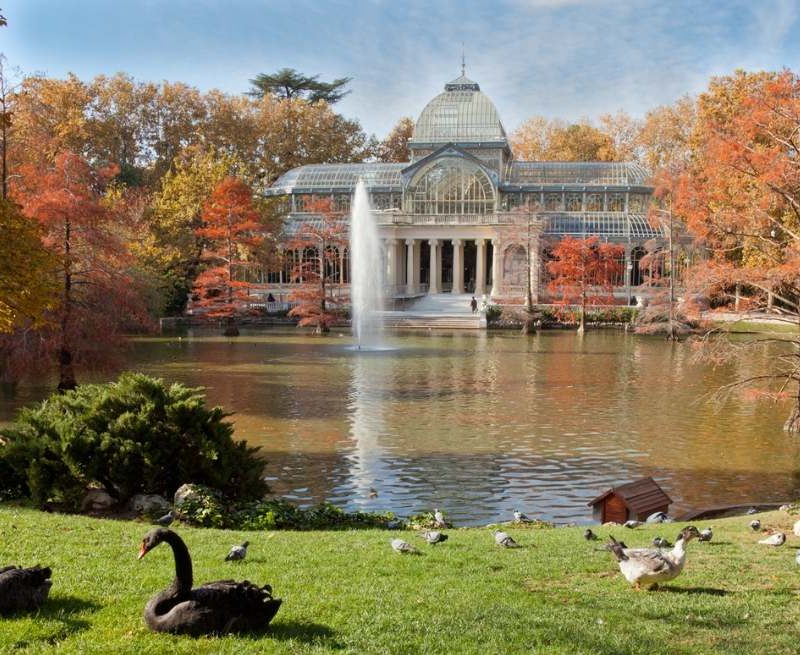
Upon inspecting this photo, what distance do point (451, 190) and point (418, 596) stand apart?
57.6 metres

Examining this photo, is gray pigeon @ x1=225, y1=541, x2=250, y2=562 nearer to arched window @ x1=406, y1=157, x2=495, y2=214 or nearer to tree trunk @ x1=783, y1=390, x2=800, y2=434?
tree trunk @ x1=783, y1=390, x2=800, y2=434

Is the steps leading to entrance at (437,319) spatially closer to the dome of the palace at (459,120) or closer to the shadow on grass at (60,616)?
the dome of the palace at (459,120)

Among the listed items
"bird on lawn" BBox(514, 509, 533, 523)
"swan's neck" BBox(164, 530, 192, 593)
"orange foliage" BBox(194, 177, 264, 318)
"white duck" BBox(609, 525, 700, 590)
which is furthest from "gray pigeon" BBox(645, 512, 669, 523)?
"orange foliage" BBox(194, 177, 264, 318)

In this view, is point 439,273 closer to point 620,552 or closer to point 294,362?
point 294,362

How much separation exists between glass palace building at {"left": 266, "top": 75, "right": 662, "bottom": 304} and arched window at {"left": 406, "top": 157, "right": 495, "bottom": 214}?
0.24 ft

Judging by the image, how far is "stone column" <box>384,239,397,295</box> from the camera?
61500 millimetres

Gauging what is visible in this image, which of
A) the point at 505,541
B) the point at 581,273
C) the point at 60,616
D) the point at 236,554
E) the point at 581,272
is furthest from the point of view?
the point at 581,273

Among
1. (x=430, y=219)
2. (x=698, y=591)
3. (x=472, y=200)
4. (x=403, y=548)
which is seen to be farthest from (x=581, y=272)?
(x=698, y=591)

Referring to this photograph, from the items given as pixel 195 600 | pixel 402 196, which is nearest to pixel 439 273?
pixel 402 196

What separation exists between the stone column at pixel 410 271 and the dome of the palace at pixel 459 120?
8748mm

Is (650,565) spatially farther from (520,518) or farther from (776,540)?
(520,518)

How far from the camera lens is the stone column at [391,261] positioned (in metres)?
61.5

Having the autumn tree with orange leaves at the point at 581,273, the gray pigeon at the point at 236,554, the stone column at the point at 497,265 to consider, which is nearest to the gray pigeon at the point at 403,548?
the gray pigeon at the point at 236,554

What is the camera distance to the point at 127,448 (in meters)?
11.5
